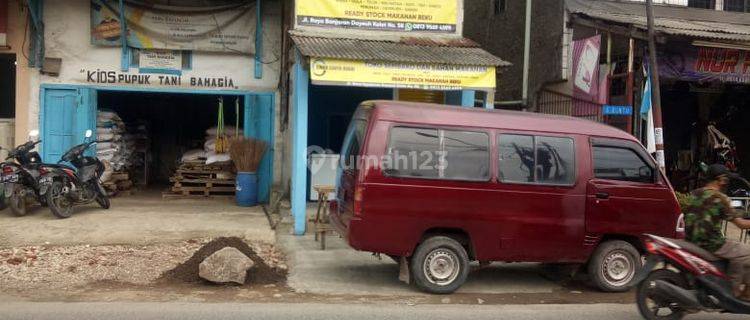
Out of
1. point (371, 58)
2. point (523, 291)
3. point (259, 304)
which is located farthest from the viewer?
point (371, 58)

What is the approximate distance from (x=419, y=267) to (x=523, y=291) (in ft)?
4.53

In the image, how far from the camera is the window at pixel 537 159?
267 inches

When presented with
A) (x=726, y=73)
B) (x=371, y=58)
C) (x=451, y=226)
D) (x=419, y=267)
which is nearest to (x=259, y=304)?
(x=419, y=267)

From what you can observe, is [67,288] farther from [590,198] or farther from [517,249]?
[590,198]

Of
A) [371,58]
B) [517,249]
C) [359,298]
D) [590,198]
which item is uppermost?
[371,58]

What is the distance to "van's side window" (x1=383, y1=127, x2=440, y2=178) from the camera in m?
6.52

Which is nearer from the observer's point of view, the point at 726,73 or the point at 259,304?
the point at 259,304

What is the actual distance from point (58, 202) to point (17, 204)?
2.12 feet

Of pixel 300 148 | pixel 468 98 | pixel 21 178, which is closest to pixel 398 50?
pixel 468 98

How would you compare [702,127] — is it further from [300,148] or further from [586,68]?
[300,148]

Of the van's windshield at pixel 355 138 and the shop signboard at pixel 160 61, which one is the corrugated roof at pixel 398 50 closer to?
the van's windshield at pixel 355 138

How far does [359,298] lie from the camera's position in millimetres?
6754

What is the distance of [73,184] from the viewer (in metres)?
10.4

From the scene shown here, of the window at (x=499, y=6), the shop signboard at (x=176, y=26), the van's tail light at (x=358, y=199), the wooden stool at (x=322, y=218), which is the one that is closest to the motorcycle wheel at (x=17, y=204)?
the shop signboard at (x=176, y=26)
